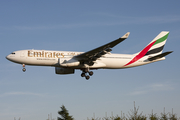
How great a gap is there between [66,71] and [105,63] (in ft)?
22.0

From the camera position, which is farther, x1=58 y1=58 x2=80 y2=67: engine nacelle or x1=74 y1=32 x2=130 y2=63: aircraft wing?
x1=58 y1=58 x2=80 y2=67: engine nacelle

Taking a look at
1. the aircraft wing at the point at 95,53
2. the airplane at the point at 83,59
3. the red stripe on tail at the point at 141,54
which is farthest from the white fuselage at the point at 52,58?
the red stripe on tail at the point at 141,54

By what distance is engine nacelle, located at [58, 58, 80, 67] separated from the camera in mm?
38844

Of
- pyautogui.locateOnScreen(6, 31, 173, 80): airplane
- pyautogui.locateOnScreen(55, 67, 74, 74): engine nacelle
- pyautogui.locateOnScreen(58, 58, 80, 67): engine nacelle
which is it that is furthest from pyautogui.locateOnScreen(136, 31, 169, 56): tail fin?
pyautogui.locateOnScreen(58, 58, 80, 67): engine nacelle

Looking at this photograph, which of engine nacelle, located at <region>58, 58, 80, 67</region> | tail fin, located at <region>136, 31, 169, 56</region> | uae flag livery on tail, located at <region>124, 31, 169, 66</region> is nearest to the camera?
engine nacelle, located at <region>58, 58, 80, 67</region>

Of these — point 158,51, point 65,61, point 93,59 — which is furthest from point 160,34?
point 65,61

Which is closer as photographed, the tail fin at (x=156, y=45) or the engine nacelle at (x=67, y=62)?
the engine nacelle at (x=67, y=62)

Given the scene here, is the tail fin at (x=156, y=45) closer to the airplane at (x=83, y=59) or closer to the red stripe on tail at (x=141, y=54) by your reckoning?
the red stripe on tail at (x=141, y=54)

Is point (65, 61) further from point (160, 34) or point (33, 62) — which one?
point (160, 34)

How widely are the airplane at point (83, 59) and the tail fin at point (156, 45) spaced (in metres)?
1.59

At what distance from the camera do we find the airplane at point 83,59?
39.2 meters

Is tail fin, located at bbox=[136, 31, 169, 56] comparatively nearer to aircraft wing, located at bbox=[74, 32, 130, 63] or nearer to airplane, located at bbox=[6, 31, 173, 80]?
airplane, located at bbox=[6, 31, 173, 80]

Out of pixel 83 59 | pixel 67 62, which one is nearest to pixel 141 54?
pixel 83 59

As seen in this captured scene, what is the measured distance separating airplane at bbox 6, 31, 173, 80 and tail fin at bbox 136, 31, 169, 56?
5.21 ft
